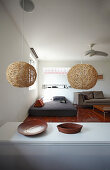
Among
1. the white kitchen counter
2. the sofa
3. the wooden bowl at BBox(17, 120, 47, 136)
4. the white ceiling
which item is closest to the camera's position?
the white kitchen counter

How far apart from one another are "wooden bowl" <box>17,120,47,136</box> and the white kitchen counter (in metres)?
0.12

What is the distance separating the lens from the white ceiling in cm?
156

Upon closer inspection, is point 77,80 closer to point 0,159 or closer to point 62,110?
point 0,159

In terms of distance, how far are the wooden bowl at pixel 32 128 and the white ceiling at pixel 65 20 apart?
74.9 inches

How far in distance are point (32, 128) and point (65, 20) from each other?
7.02 ft

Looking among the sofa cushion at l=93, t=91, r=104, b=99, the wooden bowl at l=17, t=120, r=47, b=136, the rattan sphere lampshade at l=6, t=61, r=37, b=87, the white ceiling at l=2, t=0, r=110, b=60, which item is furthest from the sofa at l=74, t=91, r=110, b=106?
the rattan sphere lampshade at l=6, t=61, r=37, b=87

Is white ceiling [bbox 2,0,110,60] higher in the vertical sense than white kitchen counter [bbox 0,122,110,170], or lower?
higher

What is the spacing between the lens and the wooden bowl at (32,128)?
3.48ft

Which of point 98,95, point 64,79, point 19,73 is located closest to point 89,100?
point 98,95

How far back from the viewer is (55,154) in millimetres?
932

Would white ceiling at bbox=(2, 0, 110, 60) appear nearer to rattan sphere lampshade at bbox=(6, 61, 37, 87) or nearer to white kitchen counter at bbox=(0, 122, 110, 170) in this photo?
rattan sphere lampshade at bbox=(6, 61, 37, 87)

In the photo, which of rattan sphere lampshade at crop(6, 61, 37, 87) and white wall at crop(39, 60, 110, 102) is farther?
white wall at crop(39, 60, 110, 102)

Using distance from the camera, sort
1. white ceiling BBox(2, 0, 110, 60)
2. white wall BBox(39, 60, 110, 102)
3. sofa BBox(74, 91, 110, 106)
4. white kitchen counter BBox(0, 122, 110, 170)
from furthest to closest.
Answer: white wall BBox(39, 60, 110, 102), sofa BBox(74, 91, 110, 106), white ceiling BBox(2, 0, 110, 60), white kitchen counter BBox(0, 122, 110, 170)

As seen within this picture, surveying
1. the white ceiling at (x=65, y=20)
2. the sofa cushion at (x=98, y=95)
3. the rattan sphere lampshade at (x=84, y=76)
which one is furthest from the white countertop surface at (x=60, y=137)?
the sofa cushion at (x=98, y=95)
